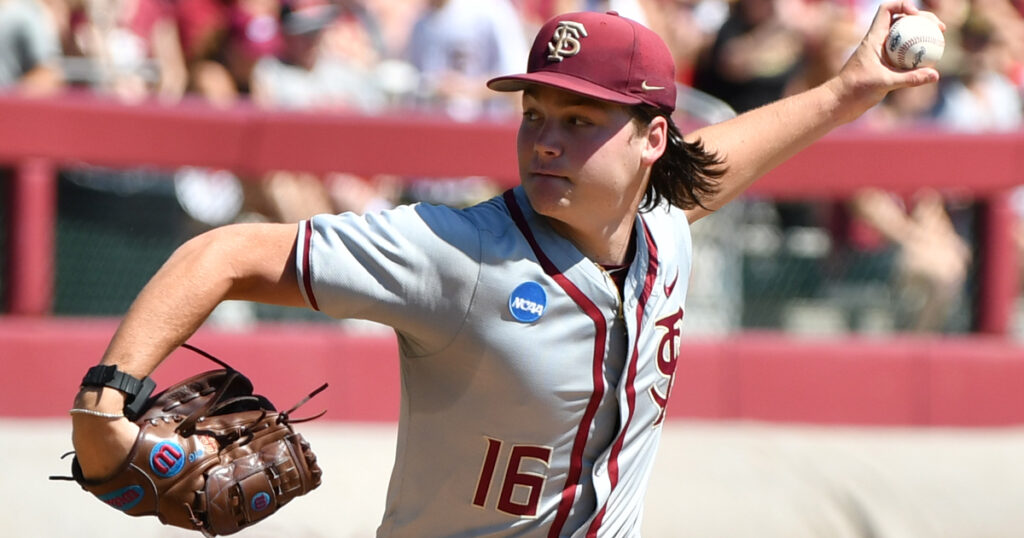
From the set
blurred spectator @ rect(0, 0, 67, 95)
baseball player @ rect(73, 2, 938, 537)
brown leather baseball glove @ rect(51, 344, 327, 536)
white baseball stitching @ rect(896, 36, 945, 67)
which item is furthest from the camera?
blurred spectator @ rect(0, 0, 67, 95)

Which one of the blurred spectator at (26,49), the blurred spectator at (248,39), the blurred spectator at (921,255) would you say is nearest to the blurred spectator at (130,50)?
the blurred spectator at (26,49)

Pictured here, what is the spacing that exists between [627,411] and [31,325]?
13.2 feet

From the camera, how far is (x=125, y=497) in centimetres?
251

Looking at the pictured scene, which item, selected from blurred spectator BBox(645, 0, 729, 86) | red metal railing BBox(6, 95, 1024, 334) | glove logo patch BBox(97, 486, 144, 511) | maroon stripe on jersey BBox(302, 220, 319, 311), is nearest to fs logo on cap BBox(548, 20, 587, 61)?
maroon stripe on jersey BBox(302, 220, 319, 311)

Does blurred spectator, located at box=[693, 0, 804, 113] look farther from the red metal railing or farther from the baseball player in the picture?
the baseball player

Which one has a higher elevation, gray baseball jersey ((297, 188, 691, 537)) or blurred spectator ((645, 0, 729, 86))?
blurred spectator ((645, 0, 729, 86))

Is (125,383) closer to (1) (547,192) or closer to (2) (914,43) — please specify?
(1) (547,192)

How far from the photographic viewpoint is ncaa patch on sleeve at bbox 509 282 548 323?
2723mm

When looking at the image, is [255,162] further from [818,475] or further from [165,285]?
[165,285]

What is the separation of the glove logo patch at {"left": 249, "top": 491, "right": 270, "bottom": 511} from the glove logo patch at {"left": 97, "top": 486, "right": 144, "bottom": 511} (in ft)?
0.77

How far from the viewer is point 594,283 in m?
2.83

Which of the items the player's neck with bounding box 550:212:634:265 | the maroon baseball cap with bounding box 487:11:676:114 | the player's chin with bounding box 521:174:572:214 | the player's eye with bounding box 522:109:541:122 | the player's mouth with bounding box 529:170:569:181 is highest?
the maroon baseball cap with bounding box 487:11:676:114

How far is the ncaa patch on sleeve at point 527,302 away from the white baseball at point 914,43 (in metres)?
1.27

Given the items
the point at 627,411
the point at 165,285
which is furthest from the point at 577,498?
the point at 165,285
